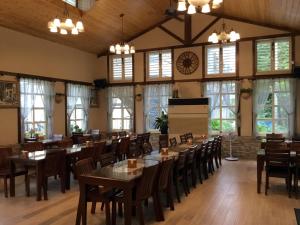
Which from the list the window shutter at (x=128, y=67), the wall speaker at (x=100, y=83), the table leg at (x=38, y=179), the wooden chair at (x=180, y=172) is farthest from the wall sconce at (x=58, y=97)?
the wooden chair at (x=180, y=172)

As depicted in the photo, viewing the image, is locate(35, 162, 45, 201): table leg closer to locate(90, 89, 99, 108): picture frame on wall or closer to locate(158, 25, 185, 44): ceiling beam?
locate(90, 89, 99, 108): picture frame on wall

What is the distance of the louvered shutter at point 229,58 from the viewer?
10.0 m

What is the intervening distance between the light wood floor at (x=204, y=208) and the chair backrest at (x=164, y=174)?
1.54 ft

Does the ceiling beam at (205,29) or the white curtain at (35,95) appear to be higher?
the ceiling beam at (205,29)

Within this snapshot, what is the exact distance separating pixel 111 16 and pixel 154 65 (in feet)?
8.87

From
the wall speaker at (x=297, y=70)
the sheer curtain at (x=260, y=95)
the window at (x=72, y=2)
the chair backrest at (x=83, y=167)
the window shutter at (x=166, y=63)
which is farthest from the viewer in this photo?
the window shutter at (x=166, y=63)

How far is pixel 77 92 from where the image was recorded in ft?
35.4

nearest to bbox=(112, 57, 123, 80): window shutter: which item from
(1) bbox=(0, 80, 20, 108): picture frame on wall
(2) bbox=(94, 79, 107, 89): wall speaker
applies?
(2) bbox=(94, 79, 107, 89): wall speaker

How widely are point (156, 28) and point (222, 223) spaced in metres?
8.54

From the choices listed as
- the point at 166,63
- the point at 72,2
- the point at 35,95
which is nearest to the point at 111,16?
the point at 72,2

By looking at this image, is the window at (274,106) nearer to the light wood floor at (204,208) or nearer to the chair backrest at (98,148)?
the light wood floor at (204,208)

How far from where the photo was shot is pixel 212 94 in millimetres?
10289

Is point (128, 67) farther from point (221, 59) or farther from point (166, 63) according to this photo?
point (221, 59)

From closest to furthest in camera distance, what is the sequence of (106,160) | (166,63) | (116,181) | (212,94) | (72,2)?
(116,181)
(106,160)
(72,2)
(212,94)
(166,63)
